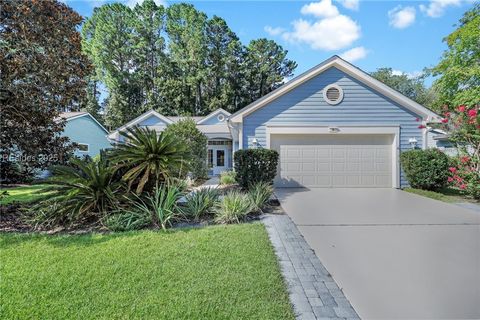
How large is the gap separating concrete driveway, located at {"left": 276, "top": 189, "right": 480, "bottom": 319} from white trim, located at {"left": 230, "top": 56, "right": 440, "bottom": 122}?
4.66 metres

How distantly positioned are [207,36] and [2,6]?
28207 mm

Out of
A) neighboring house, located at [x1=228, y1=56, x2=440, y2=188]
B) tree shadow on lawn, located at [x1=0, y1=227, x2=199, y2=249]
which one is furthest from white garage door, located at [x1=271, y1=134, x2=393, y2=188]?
tree shadow on lawn, located at [x1=0, y1=227, x2=199, y2=249]

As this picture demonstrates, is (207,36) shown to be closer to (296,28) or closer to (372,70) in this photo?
(296,28)

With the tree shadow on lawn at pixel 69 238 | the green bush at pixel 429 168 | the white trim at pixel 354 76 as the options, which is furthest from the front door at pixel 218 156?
the tree shadow on lawn at pixel 69 238

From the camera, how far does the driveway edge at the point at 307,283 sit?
8.27 ft

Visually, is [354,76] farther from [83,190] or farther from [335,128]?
[83,190]

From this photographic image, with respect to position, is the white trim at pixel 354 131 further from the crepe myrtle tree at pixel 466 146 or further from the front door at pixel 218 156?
the front door at pixel 218 156

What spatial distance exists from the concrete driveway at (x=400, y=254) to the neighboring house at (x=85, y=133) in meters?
19.5

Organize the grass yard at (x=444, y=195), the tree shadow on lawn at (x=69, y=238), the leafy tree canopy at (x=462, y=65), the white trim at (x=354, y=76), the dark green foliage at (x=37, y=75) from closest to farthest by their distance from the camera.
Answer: the tree shadow on lawn at (x=69, y=238) < the dark green foliage at (x=37, y=75) < the grass yard at (x=444, y=195) < the white trim at (x=354, y=76) < the leafy tree canopy at (x=462, y=65)

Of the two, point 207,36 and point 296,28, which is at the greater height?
point 207,36

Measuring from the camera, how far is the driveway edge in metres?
2.52

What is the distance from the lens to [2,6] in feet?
18.7

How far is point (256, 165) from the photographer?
9.47 metres

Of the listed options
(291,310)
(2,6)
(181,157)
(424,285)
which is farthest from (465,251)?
(2,6)
